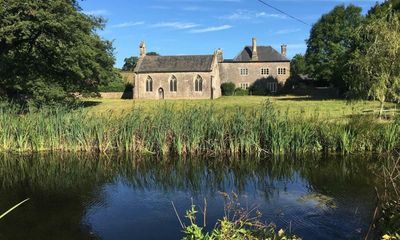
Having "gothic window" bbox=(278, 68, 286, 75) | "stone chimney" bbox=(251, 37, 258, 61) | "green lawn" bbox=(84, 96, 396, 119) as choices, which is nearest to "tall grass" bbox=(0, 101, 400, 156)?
"green lawn" bbox=(84, 96, 396, 119)

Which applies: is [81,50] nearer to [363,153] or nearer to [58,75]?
[58,75]

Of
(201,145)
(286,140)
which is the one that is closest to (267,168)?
(286,140)

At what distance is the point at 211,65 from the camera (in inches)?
1987

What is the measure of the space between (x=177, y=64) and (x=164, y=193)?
4374 cm

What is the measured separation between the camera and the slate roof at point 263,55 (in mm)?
58781

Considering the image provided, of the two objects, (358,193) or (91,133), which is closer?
(358,193)

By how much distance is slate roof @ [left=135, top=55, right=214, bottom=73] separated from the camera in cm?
5119

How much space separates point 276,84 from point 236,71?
577cm

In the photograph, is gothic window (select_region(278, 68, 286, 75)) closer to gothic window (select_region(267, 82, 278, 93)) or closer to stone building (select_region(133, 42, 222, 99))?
gothic window (select_region(267, 82, 278, 93))

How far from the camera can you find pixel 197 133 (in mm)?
12562

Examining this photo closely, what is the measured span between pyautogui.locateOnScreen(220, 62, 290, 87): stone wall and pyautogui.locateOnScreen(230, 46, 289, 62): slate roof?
0.54m

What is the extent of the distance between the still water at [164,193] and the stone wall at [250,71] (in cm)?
4758

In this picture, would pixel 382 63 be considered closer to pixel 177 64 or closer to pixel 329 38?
pixel 329 38

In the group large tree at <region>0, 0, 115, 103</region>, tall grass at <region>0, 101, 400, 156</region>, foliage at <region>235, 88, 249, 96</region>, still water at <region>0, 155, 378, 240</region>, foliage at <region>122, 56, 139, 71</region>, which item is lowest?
still water at <region>0, 155, 378, 240</region>
